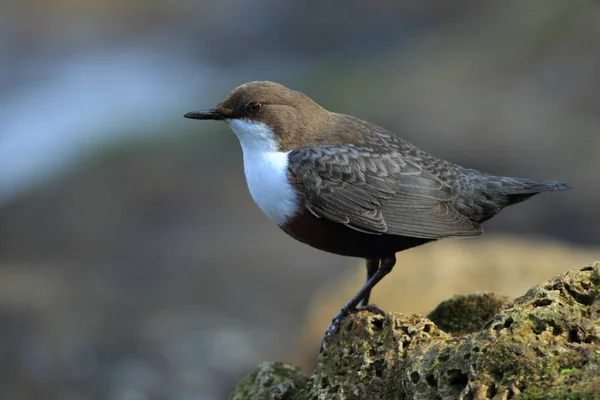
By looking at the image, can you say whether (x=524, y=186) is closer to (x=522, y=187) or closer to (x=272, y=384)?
(x=522, y=187)

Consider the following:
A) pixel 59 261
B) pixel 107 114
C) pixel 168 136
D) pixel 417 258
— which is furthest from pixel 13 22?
pixel 417 258

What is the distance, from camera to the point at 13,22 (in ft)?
55.4

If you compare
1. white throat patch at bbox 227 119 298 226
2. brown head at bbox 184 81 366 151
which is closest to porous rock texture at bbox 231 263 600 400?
white throat patch at bbox 227 119 298 226

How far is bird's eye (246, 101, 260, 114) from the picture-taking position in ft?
14.6

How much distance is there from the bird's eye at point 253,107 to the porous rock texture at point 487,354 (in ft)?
4.37

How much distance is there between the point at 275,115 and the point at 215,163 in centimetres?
726

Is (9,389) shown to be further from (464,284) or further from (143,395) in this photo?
(464,284)

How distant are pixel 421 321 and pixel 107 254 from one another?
7.18m

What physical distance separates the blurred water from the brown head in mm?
8236

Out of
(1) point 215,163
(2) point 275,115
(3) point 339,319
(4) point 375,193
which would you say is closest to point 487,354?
(3) point 339,319

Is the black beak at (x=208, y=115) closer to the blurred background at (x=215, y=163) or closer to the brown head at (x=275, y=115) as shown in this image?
the brown head at (x=275, y=115)

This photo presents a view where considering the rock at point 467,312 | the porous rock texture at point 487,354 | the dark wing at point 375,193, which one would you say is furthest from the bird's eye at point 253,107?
the rock at point 467,312

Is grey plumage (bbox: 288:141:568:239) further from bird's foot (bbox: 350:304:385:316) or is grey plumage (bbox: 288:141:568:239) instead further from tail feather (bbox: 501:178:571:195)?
bird's foot (bbox: 350:304:385:316)

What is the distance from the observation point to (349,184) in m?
4.34
